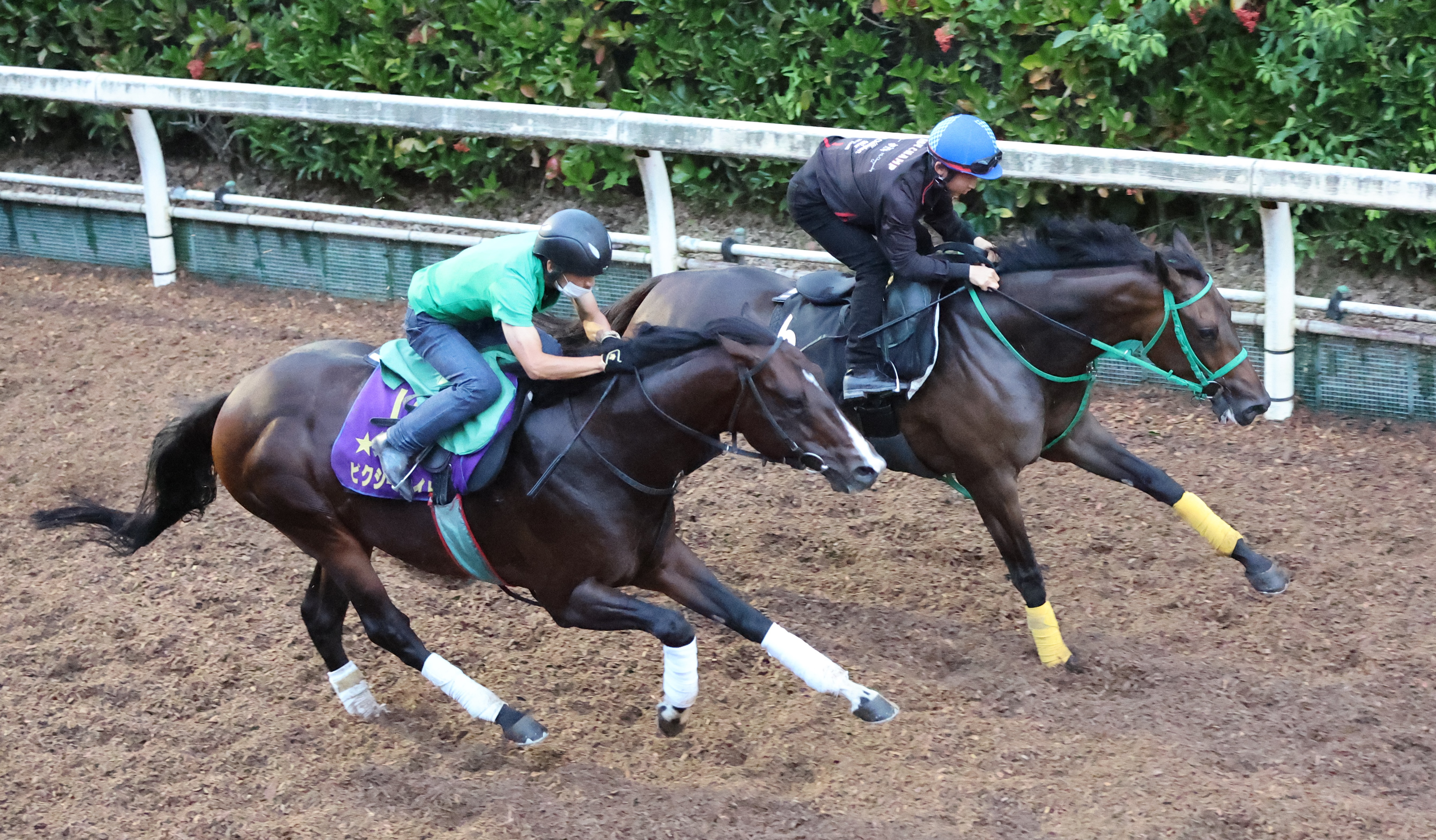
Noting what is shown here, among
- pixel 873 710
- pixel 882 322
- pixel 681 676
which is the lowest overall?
pixel 873 710

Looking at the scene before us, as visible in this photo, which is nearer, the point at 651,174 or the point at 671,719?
the point at 671,719

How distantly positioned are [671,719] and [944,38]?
481 cm

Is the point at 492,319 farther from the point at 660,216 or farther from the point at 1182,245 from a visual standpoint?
the point at 660,216

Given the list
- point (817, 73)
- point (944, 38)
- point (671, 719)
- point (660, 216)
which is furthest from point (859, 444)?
point (817, 73)

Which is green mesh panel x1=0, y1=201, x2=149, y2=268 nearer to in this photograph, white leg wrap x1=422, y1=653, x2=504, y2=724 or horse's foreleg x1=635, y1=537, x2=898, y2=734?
white leg wrap x1=422, y1=653, x2=504, y2=724

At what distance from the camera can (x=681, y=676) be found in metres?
4.76

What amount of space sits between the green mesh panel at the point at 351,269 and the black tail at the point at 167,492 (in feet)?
11.4

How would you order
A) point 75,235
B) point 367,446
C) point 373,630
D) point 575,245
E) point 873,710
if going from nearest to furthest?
point 575,245 < point 873,710 < point 367,446 < point 373,630 < point 75,235

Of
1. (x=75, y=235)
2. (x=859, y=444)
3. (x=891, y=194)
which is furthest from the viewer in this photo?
(x=75, y=235)

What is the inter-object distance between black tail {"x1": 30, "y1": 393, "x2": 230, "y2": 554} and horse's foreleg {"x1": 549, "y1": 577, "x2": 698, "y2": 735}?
1781 millimetres

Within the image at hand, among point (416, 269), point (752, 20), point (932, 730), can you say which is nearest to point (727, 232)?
point (752, 20)

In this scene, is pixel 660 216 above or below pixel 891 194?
below

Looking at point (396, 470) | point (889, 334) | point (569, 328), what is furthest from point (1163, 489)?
point (396, 470)

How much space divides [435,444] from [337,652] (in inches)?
46.0
